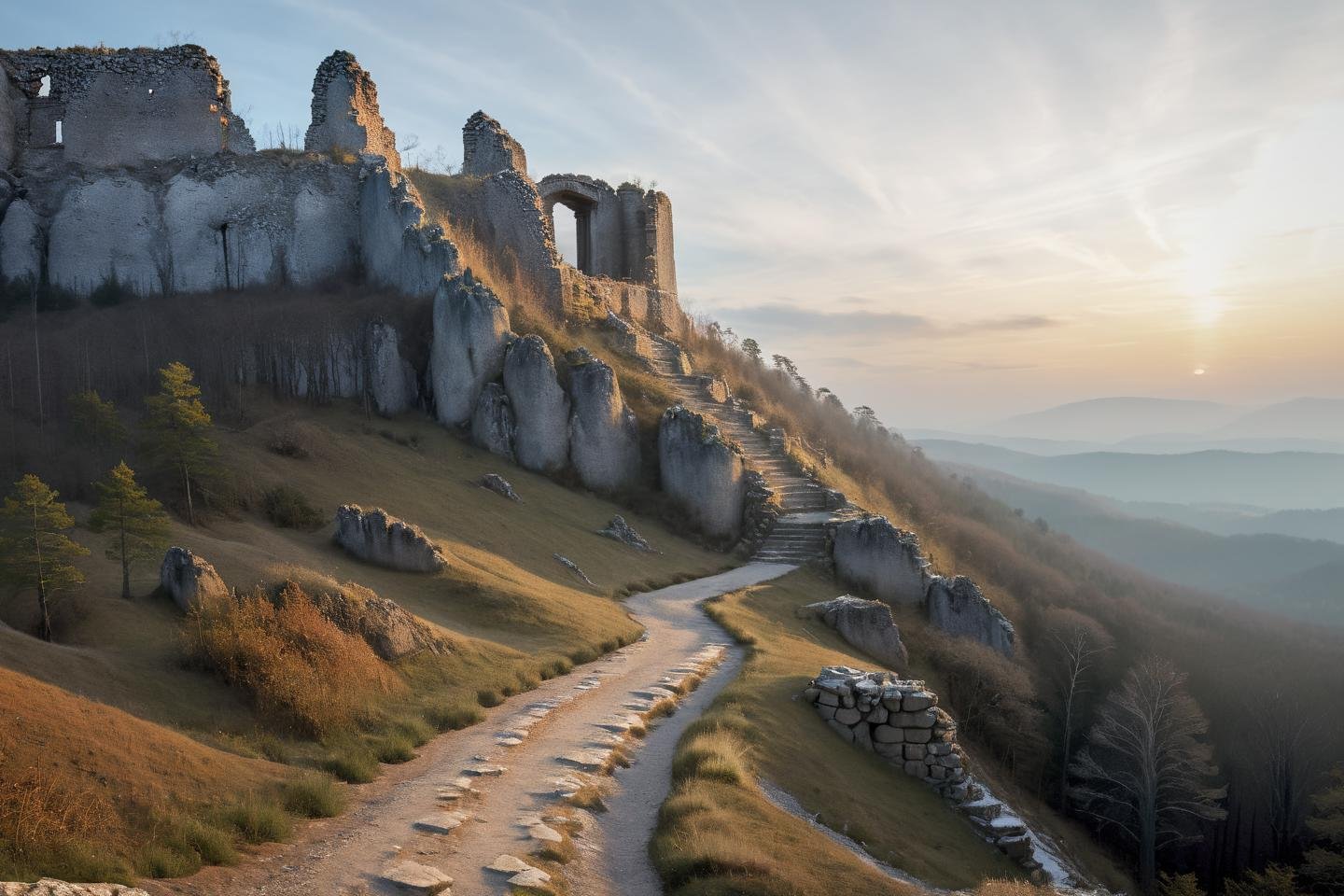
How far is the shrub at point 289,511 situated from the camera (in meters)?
Answer: 17.3

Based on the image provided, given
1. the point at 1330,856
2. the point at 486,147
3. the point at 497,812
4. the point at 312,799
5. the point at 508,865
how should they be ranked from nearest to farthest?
the point at 508,865 → the point at 312,799 → the point at 497,812 → the point at 1330,856 → the point at 486,147

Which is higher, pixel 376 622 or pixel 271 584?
pixel 271 584

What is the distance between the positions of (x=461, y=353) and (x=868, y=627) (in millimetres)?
14970

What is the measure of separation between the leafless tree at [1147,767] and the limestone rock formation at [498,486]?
1728 cm

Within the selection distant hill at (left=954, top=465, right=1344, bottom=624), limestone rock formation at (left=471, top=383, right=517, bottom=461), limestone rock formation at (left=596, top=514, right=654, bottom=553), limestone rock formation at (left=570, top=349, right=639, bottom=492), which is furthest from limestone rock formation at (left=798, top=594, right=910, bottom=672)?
distant hill at (left=954, top=465, right=1344, bottom=624)

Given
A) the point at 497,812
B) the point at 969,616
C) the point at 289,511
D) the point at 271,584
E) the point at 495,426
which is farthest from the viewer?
the point at 495,426

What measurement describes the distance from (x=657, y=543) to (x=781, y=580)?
396 cm

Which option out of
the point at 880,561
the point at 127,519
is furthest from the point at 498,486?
the point at 127,519

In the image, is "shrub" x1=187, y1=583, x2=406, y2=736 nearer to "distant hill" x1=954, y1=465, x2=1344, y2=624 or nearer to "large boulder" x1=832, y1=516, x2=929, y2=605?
"large boulder" x1=832, y1=516, x2=929, y2=605

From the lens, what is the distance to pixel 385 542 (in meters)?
16.4

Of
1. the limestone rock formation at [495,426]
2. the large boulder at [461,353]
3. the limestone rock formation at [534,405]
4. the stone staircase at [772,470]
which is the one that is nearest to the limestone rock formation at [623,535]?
the limestone rock formation at [534,405]

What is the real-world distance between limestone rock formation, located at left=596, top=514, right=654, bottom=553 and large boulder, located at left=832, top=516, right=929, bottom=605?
5.56 m

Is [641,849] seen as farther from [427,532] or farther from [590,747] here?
[427,532]

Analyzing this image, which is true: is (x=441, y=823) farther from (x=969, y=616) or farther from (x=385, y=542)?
(x=969, y=616)
